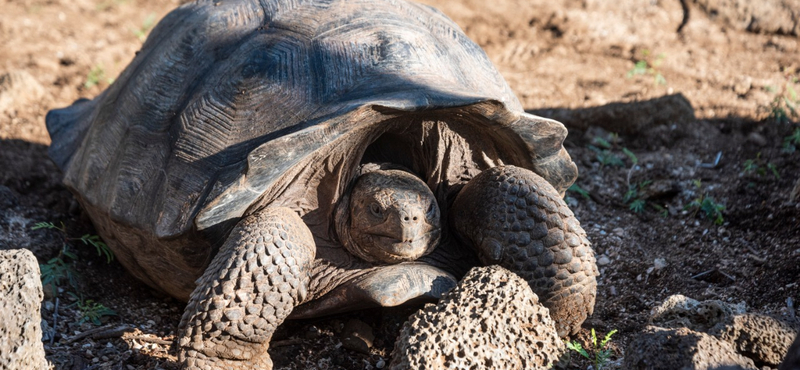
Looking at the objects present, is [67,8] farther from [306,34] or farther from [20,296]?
[20,296]

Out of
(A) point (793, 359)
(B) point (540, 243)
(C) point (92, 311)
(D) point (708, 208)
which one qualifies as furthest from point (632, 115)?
(C) point (92, 311)

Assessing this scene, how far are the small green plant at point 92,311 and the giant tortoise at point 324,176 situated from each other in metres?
0.26

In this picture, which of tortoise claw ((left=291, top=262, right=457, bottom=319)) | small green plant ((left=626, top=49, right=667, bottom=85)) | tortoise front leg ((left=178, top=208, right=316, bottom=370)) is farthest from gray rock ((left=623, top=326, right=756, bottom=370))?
small green plant ((left=626, top=49, right=667, bottom=85))

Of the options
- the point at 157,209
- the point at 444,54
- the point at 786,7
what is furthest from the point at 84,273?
the point at 786,7

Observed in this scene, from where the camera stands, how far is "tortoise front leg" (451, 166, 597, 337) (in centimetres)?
294

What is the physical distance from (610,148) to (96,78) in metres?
3.73

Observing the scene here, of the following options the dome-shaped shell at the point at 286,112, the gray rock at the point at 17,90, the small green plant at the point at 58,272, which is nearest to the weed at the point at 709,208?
the dome-shaped shell at the point at 286,112

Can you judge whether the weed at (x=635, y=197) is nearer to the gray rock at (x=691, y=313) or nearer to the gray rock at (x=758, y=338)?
the gray rock at (x=691, y=313)

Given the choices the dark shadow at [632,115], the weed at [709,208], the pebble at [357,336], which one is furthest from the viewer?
the dark shadow at [632,115]

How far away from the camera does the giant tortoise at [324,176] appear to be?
2.76m

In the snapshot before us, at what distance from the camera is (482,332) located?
8.31 feet

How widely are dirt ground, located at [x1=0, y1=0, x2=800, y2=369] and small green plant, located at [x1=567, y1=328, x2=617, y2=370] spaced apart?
62 mm

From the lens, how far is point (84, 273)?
3691 mm

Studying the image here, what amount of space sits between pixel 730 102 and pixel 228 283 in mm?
4036
